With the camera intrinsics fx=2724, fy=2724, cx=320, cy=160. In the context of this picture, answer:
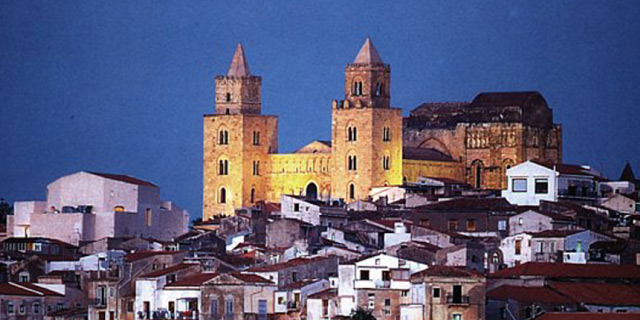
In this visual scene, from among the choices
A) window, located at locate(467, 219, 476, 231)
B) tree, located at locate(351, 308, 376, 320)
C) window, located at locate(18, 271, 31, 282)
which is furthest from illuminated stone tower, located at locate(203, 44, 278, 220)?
tree, located at locate(351, 308, 376, 320)

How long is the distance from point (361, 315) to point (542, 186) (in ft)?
102

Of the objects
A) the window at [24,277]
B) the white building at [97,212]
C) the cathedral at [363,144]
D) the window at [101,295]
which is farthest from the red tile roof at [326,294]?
the cathedral at [363,144]

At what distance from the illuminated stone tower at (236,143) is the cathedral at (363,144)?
53mm

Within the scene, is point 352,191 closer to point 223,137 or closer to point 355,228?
point 223,137

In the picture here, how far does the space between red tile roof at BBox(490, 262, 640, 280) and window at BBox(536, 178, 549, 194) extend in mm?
24579

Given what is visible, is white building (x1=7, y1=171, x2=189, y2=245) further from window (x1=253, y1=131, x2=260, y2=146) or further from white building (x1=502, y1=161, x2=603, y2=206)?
window (x1=253, y1=131, x2=260, y2=146)

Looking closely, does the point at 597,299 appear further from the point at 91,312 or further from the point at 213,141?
the point at 213,141

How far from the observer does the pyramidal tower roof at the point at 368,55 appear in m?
141

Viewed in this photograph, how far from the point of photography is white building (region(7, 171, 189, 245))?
114875mm

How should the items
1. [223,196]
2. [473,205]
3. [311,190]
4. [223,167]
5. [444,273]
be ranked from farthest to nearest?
[223,167]
[223,196]
[311,190]
[473,205]
[444,273]

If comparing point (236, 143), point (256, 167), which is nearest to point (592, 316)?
point (256, 167)

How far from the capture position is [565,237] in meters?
89.9

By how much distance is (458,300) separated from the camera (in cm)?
7694

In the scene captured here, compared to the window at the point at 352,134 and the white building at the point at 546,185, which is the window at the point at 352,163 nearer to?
the window at the point at 352,134
